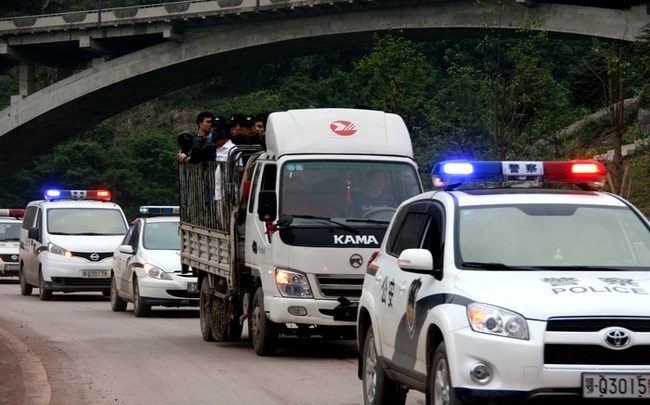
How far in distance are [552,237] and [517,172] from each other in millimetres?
710

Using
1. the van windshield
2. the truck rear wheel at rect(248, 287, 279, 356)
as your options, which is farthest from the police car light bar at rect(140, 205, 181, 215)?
the truck rear wheel at rect(248, 287, 279, 356)

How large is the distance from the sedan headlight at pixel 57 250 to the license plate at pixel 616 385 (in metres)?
19.3

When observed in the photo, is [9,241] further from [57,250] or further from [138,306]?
[138,306]

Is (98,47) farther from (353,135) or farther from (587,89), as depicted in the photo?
(353,135)

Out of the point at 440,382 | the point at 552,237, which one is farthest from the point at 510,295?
the point at 552,237

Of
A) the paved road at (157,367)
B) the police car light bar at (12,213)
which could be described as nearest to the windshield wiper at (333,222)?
the paved road at (157,367)

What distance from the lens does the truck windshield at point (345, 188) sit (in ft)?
42.7

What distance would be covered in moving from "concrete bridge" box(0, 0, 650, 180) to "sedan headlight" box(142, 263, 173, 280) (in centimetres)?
2419

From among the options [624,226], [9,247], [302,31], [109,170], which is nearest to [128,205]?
[109,170]

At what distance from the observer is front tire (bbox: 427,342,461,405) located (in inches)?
267

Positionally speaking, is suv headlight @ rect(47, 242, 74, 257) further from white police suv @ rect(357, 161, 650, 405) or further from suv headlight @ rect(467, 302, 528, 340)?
suv headlight @ rect(467, 302, 528, 340)

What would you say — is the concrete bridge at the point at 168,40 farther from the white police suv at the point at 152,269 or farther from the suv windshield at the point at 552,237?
the suv windshield at the point at 552,237

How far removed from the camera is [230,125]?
15.2 meters

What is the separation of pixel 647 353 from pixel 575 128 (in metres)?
34.2
